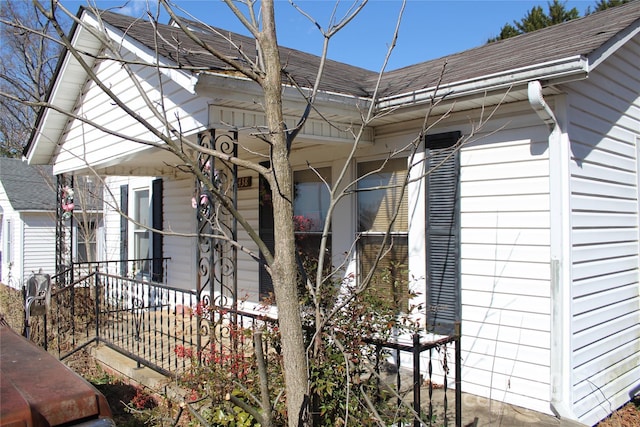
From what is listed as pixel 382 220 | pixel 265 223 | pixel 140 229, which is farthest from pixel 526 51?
→ pixel 140 229

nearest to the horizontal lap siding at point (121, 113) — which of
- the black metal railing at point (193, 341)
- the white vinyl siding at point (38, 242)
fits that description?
the black metal railing at point (193, 341)

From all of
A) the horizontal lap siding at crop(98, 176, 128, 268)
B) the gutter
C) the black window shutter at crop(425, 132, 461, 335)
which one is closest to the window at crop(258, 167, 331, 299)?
the black window shutter at crop(425, 132, 461, 335)

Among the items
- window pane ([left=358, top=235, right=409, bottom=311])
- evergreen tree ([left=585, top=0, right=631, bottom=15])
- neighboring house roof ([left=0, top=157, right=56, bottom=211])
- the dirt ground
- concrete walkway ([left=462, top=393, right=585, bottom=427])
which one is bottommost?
the dirt ground

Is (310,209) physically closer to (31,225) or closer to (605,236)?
(605,236)

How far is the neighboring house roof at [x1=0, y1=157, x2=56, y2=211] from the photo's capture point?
16.1m

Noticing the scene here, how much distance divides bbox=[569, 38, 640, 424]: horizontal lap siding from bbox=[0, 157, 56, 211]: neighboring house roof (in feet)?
50.0

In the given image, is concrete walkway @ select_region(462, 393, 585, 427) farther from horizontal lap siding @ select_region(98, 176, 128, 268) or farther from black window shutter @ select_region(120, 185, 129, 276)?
horizontal lap siding @ select_region(98, 176, 128, 268)

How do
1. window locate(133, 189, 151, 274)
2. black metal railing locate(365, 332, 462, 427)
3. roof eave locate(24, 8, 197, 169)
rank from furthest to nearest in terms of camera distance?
window locate(133, 189, 151, 274) → roof eave locate(24, 8, 197, 169) → black metal railing locate(365, 332, 462, 427)

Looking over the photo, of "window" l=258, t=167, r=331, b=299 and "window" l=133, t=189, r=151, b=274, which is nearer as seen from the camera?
"window" l=258, t=167, r=331, b=299

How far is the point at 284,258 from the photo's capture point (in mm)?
2410

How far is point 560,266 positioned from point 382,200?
2190 millimetres

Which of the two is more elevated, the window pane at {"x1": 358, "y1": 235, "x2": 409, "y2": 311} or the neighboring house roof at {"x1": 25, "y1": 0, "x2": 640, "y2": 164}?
the neighboring house roof at {"x1": 25, "y1": 0, "x2": 640, "y2": 164}

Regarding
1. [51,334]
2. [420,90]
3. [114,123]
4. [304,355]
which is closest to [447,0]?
[420,90]

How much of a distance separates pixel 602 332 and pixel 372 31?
12.1 feet
